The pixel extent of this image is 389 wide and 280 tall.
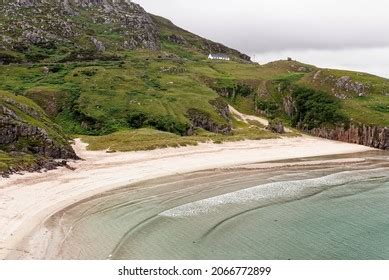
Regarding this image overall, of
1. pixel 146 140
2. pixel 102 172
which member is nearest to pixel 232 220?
pixel 102 172

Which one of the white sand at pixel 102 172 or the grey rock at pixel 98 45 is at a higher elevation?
the grey rock at pixel 98 45

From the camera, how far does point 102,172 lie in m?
62.4

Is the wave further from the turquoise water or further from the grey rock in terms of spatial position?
the grey rock

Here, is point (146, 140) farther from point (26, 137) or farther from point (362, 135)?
point (362, 135)

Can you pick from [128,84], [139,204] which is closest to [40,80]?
[128,84]

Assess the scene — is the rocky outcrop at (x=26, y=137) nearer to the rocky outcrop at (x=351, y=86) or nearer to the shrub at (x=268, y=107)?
the shrub at (x=268, y=107)

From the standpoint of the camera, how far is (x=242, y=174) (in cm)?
6794

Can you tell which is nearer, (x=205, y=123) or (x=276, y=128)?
(x=205, y=123)

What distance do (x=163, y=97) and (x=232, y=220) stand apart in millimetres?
82201

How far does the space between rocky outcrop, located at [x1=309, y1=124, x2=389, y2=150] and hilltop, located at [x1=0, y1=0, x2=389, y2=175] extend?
244 mm

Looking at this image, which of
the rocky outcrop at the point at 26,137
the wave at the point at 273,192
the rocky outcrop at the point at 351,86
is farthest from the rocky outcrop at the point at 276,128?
the rocky outcrop at the point at 26,137

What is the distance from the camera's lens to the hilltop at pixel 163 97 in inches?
4094

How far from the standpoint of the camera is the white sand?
3993 cm

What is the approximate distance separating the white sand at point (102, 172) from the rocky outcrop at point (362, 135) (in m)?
5.42
